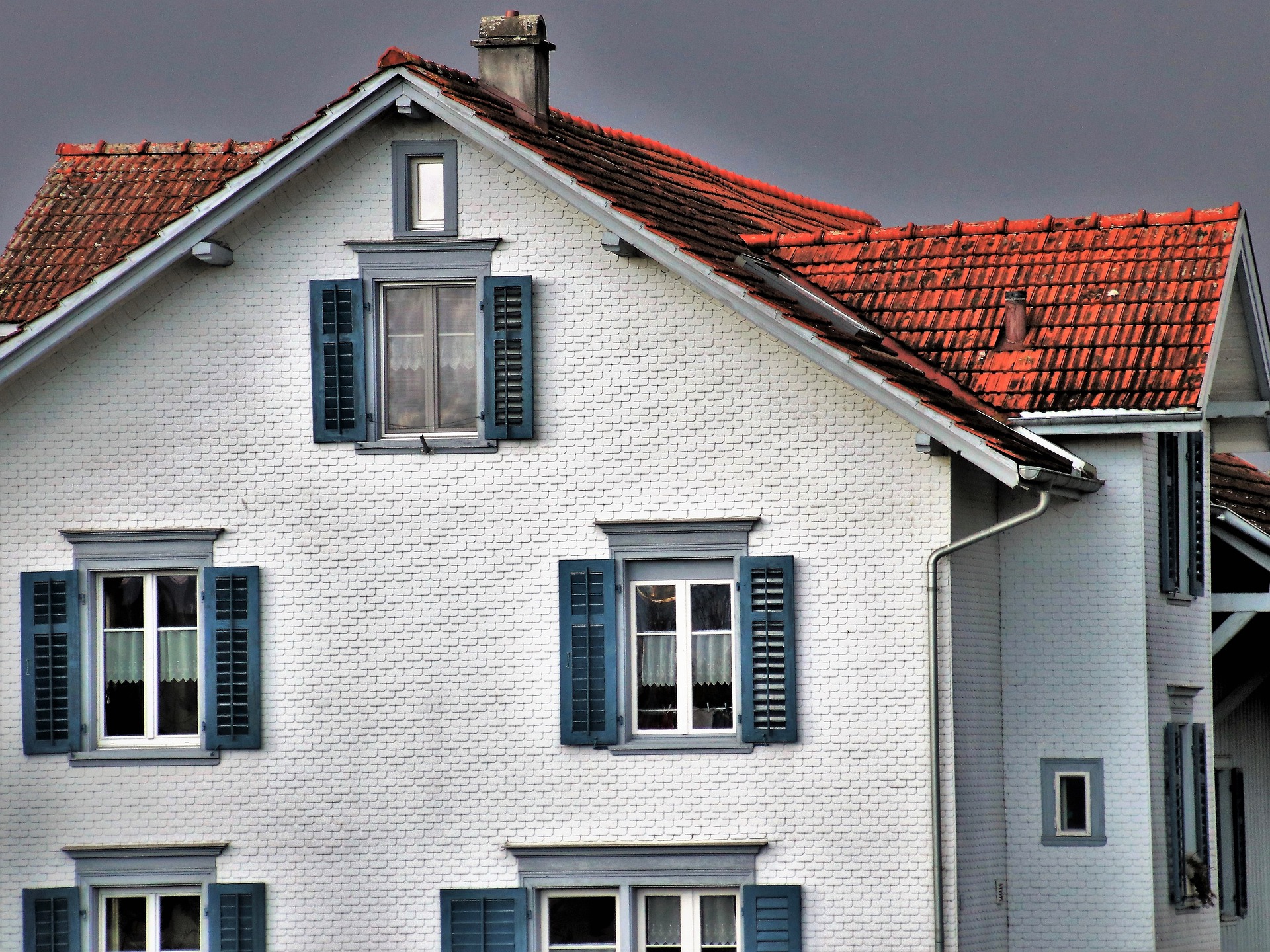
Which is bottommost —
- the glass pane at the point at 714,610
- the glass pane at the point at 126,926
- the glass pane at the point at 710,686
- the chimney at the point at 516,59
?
the glass pane at the point at 126,926

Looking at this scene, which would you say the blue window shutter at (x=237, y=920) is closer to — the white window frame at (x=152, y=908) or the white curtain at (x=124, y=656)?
the white window frame at (x=152, y=908)

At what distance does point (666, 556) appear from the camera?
62.8ft

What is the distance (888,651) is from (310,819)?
5172mm

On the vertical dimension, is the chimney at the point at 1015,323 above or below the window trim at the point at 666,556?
above

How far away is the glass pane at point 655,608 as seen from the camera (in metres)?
19.2

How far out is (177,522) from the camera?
782 inches

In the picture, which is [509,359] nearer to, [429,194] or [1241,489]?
[429,194]

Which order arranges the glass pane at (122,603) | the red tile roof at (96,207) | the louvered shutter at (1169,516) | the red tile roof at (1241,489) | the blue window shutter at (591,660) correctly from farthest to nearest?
1. the red tile roof at (1241,489)
2. the red tile roof at (96,207)
3. the louvered shutter at (1169,516)
4. the glass pane at (122,603)
5. the blue window shutter at (591,660)

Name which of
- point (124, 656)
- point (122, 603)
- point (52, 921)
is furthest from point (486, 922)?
point (122, 603)

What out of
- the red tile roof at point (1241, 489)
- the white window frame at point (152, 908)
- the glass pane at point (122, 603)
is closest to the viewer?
the white window frame at point (152, 908)

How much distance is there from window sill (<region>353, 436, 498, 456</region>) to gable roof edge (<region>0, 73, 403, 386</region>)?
2.31m

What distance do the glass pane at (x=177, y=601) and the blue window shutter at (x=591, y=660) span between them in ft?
10.9

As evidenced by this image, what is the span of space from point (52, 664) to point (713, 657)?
5785 mm

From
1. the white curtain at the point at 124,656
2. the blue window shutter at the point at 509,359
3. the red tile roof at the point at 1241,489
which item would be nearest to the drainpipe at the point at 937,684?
the blue window shutter at the point at 509,359
